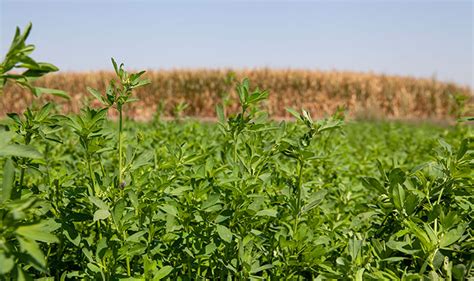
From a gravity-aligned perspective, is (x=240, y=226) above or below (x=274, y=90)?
above

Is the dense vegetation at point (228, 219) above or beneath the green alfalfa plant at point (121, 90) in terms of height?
beneath

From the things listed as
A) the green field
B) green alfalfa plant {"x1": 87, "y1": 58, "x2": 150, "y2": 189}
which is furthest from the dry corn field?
green alfalfa plant {"x1": 87, "y1": 58, "x2": 150, "y2": 189}

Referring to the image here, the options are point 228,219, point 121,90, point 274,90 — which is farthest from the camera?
point 274,90

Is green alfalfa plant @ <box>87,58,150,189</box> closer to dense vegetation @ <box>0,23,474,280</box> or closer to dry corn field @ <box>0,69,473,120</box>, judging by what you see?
dense vegetation @ <box>0,23,474,280</box>

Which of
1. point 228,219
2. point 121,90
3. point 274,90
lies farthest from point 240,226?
point 274,90

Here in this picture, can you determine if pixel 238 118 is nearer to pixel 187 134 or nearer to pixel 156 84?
pixel 187 134

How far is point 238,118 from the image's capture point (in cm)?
189

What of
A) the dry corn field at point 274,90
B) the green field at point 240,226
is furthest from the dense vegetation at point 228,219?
the dry corn field at point 274,90

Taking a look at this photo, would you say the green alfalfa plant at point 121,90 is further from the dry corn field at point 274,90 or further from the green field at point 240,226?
the dry corn field at point 274,90

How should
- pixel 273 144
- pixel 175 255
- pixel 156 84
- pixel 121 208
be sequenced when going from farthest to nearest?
pixel 156 84
pixel 273 144
pixel 175 255
pixel 121 208

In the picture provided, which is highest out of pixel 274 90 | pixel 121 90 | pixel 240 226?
pixel 121 90

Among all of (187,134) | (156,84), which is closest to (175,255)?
(187,134)

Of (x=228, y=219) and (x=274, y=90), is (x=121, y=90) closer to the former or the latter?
(x=228, y=219)

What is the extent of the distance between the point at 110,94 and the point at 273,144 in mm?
673
